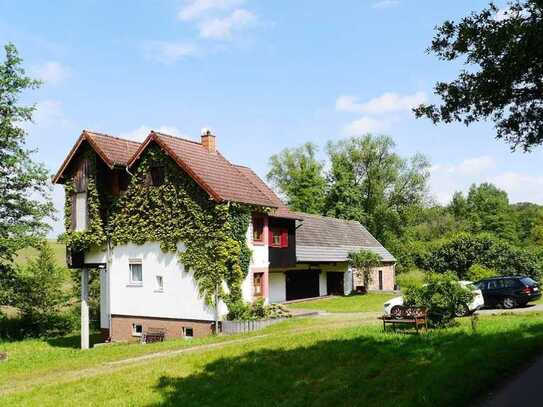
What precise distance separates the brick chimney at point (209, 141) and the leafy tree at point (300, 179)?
39951mm

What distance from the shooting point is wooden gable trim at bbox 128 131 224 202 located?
91.2ft

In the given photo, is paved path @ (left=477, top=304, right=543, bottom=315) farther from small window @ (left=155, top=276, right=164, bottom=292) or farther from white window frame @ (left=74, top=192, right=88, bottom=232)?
white window frame @ (left=74, top=192, right=88, bottom=232)

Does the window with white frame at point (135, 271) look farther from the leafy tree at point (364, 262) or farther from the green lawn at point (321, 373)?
the leafy tree at point (364, 262)

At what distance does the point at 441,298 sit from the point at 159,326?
52.5 feet

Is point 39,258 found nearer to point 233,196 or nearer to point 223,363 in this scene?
point 233,196

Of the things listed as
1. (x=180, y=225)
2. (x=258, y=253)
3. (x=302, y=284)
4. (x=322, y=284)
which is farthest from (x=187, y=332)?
(x=322, y=284)

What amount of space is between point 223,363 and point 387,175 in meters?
62.2

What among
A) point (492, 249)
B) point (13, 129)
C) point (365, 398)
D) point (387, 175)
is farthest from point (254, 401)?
point (387, 175)

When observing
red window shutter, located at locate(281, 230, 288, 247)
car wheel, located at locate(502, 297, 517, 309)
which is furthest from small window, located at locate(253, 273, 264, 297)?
car wheel, located at locate(502, 297, 517, 309)

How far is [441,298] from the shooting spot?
749 inches

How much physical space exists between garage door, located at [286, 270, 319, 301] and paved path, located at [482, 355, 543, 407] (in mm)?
28537

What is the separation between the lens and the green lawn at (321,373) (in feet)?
38.8

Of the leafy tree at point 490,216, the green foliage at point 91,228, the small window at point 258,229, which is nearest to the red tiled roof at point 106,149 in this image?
the green foliage at point 91,228

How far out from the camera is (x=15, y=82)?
3647 cm
